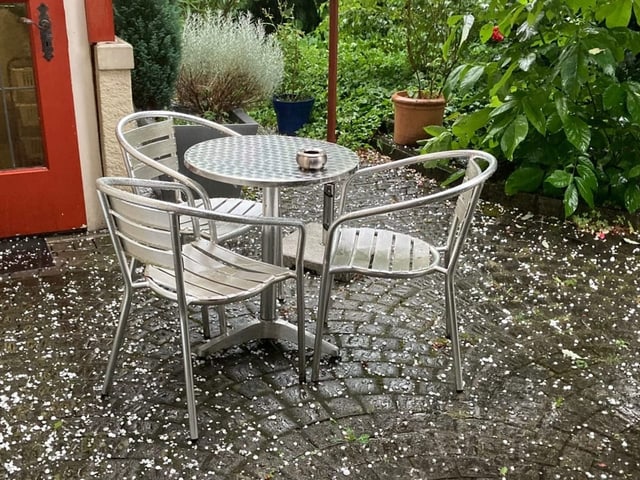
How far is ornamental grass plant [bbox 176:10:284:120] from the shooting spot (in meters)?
5.46

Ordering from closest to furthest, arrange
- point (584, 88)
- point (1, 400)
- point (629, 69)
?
point (1, 400)
point (584, 88)
point (629, 69)

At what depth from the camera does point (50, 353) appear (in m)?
3.13

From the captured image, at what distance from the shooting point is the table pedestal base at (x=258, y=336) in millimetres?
3092

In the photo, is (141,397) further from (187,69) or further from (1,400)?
(187,69)

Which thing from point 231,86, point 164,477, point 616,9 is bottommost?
point 164,477

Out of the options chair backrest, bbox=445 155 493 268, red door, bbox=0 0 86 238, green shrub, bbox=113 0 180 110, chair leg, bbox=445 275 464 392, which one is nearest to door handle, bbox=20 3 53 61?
red door, bbox=0 0 86 238

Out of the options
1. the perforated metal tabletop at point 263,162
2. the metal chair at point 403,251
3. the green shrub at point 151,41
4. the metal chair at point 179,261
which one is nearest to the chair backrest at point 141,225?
the metal chair at point 179,261

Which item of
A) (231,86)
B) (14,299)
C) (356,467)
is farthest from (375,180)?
(356,467)

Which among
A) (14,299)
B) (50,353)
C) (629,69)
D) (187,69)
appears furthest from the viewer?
(187,69)

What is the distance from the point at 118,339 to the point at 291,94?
14.1 feet

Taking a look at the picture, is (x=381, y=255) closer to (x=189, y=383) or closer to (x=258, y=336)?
(x=258, y=336)

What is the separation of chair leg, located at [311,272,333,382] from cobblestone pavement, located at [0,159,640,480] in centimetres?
7

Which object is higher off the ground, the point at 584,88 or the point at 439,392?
the point at 584,88

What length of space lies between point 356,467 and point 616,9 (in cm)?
288
